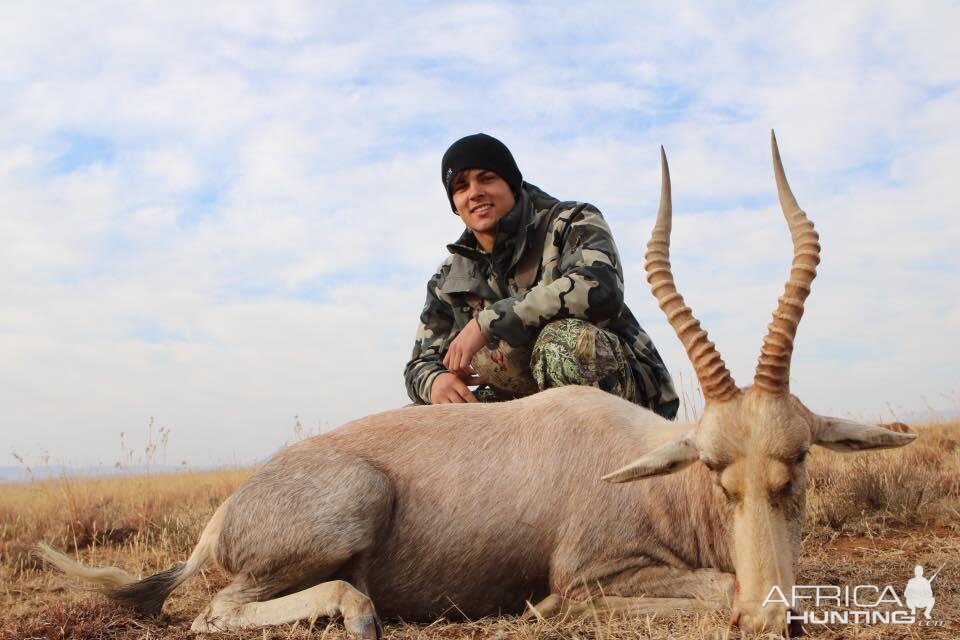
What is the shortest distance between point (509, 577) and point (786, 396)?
1620mm

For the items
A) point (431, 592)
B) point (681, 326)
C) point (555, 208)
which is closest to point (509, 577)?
point (431, 592)

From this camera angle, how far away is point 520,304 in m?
5.91

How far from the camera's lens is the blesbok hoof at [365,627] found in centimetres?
383

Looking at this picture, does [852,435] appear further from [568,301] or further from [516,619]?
[568,301]

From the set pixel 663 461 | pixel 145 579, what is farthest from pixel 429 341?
pixel 663 461

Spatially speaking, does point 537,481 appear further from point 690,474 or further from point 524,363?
point 524,363

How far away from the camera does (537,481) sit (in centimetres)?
445

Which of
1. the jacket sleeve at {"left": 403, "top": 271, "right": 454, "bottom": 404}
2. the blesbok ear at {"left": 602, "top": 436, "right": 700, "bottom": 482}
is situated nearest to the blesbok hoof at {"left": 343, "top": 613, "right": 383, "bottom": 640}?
the blesbok ear at {"left": 602, "top": 436, "right": 700, "bottom": 482}

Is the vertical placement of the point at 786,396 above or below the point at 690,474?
above

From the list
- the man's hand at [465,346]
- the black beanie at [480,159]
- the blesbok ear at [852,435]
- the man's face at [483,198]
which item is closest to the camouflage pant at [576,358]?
the man's hand at [465,346]

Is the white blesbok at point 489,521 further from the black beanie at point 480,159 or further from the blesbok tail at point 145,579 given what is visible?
the black beanie at point 480,159

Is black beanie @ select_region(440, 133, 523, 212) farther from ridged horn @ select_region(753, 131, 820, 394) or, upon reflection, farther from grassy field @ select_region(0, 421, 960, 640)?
grassy field @ select_region(0, 421, 960, 640)

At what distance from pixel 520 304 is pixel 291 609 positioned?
8.42 feet

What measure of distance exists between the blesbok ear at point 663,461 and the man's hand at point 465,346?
7.20 ft
